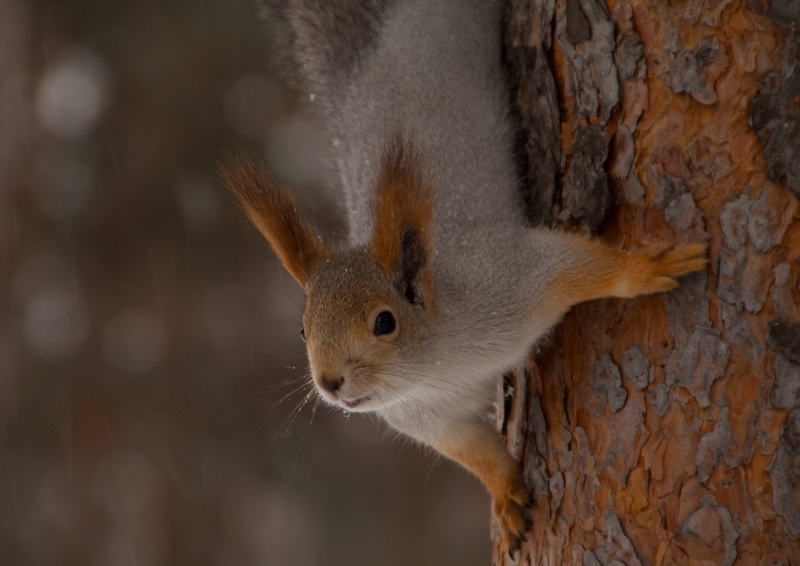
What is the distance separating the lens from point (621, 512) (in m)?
1.46

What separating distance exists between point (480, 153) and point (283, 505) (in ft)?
6.37

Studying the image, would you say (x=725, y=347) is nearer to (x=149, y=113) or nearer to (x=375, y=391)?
(x=375, y=391)

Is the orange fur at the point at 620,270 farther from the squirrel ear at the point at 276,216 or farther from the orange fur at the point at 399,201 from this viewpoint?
the squirrel ear at the point at 276,216

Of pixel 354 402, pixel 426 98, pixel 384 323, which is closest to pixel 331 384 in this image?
pixel 354 402

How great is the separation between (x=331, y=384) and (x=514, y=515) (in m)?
0.46

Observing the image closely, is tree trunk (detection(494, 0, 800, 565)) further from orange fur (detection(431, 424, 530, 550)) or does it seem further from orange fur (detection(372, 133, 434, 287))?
orange fur (detection(372, 133, 434, 287))

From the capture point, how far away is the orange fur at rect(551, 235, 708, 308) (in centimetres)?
140

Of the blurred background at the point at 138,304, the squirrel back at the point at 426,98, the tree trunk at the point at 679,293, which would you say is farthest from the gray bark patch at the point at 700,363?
the blurred background at the point at 138,304

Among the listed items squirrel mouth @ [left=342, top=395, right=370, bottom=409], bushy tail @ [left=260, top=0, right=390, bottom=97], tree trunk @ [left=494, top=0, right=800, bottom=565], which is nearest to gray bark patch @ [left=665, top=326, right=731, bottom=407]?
tree trunk @ [left=494, top=0, right=800, bottom=565]

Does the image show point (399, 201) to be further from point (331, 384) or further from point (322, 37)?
point (322, 37)

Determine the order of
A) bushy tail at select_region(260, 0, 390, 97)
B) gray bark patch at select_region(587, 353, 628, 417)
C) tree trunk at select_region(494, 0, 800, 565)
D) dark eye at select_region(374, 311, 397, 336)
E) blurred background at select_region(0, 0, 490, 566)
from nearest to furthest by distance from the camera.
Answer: tree trunk at select_region(494, 0, 800, 565) < gray bark patch at select_region(587, 353, 628, 417) < dark eye at select_region(374, 311, 397, 336) < bushy tail at select_region(260, 0, 390, 97) < blurred background at select_region(0, 0, 490, 566)

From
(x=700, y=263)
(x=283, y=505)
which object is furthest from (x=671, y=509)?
(x=283, y=505)

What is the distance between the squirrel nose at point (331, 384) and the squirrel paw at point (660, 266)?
517 mm

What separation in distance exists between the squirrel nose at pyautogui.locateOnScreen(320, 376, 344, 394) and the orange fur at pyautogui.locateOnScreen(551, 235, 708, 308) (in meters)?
0.42
